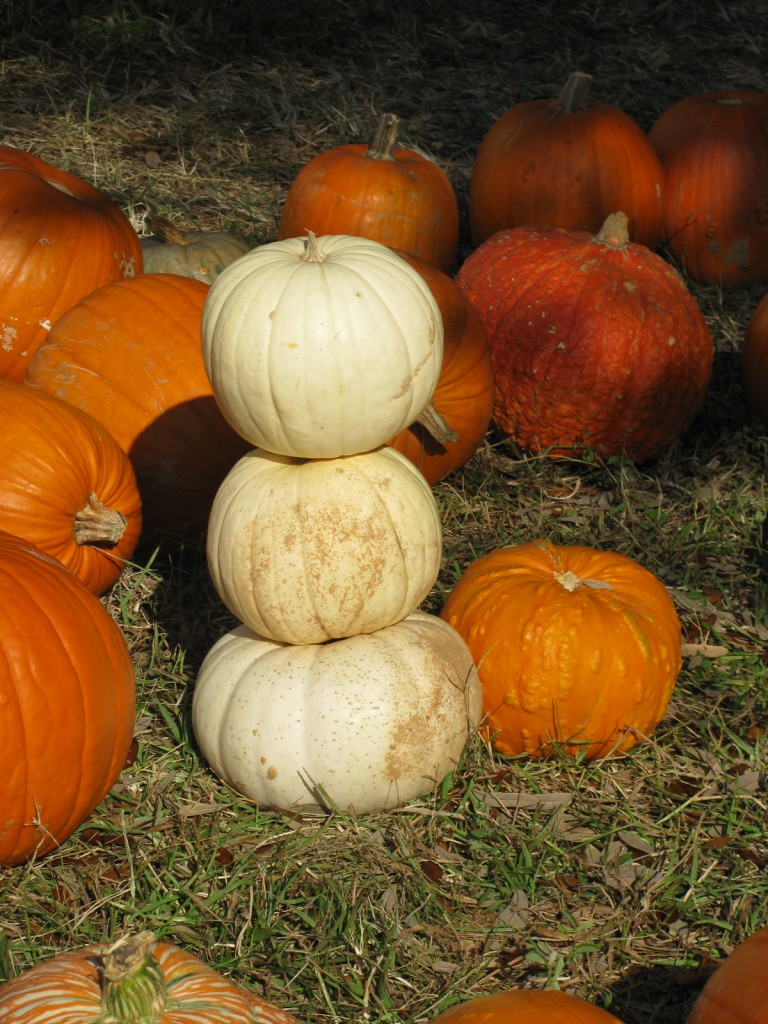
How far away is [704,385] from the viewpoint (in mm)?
4199

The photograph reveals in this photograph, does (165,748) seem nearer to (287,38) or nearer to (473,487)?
(473,487)

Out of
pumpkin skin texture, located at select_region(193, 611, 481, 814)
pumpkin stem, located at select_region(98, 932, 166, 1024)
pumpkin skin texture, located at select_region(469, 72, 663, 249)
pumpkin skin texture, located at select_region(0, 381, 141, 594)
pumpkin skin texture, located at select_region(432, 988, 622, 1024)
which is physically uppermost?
pumpkin skin texture, located at select_region(469, 72, 663, 249)

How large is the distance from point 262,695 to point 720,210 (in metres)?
3.72

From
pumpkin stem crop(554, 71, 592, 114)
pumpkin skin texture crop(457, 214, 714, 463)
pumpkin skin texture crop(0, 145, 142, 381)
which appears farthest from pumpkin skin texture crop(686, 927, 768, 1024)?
pumpkin stem crop(554, 71, 592, 114)

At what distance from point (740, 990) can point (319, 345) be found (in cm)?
158

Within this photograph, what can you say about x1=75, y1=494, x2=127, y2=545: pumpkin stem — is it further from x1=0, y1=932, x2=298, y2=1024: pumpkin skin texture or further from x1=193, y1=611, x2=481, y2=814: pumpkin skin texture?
x1=0, y1=932, x2=298, y2=1024: pumpkin skin texture

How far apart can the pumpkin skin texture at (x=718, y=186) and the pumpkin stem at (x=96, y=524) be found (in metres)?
3.45

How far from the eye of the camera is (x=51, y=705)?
255 cm

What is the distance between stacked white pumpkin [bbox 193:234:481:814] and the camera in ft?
8.65

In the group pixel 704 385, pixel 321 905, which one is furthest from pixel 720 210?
pixel 321 905

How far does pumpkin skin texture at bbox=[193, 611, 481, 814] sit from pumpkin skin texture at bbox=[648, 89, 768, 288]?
3.33 m

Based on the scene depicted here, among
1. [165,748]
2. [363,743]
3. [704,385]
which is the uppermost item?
[704,385]

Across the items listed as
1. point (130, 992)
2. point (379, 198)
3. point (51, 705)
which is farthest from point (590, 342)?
point (130, 992)

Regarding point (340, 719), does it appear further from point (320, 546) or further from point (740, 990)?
point (740, 990)
